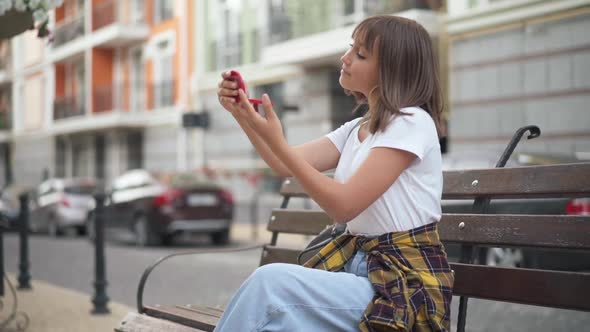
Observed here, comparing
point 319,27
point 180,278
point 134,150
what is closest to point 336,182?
point 180,278

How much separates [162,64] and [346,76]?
78.1 ft

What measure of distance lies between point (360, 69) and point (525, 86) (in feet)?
37.0

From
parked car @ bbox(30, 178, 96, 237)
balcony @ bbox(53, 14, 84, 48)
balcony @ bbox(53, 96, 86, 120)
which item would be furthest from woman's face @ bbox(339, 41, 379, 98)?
balcony @ bbox(53, 96, 86, 120)

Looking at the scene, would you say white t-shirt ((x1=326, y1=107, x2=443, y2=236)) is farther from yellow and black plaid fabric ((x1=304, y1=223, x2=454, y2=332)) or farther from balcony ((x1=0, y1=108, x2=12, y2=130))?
balcony ((x1=0, y1=108, x2=12, y2=130))

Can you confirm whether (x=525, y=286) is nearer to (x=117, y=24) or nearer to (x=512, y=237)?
(x=512, y=237)

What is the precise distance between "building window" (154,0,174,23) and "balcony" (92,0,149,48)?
724mm

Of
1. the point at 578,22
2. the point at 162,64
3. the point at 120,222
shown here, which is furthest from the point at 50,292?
the point at 162,64

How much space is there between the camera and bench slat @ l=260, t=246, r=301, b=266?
375cm

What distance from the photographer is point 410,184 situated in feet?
8.02

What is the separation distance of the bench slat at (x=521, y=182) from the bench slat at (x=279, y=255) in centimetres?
82

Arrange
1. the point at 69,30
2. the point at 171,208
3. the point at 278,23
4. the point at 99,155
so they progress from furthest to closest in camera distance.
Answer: the point at 99,155, the point at 69,30, the point at 278,23, the point at 171,208

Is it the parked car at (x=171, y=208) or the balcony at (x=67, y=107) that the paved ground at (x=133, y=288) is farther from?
the balcony at (x=67, y=107)

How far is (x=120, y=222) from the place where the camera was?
604 inches

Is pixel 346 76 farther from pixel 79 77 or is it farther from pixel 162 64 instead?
pixel 79 77
